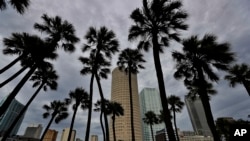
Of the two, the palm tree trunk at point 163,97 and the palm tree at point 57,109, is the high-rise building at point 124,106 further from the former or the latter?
the palm tree trunk at point 163,97

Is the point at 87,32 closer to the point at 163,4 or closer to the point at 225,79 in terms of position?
the point at 163,4

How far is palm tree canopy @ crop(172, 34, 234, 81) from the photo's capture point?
1121 centimetres

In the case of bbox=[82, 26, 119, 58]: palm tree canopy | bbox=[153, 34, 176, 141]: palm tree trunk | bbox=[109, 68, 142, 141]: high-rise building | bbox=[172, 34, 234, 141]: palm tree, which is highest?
bbox=[109, 68, 142, 141]: high-rise building

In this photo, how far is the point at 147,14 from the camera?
1003 centimetres

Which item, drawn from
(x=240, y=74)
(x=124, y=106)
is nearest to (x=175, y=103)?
(x=240, y=74)

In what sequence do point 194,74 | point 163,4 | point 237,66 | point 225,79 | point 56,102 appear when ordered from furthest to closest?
point 56,102 → point 225,79 → point 237,66 → point 194,74 → point 163,4

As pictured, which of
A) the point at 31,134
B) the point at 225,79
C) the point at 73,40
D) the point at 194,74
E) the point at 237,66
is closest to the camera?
the point at 194,74

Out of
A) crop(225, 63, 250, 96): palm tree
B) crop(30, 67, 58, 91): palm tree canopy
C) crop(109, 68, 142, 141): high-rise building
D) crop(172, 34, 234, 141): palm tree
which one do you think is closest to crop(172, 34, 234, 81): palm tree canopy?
crop(172, 34, 234, 141): palm tree

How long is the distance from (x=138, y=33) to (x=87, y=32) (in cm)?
738

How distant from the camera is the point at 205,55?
1163 cm

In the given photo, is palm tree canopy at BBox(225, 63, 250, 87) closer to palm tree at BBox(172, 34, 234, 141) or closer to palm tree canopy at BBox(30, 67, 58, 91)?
palm tree at BBox(172, 34, 234, 141)

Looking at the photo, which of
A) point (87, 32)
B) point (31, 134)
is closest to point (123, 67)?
point (87, 32)

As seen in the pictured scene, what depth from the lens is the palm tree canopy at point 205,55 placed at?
36.8ft

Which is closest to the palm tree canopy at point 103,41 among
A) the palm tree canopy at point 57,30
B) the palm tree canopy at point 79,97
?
the palm tree canopy at point 57,30
